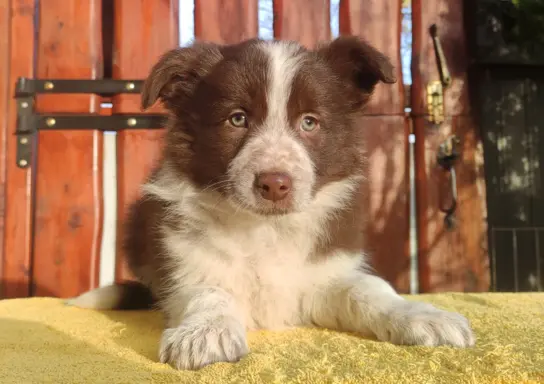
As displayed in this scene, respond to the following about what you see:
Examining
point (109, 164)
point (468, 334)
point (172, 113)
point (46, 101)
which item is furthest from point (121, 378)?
point (46, 101)

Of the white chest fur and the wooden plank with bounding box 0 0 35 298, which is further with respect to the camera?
the wooden plank with bounding box 0 0 35 298

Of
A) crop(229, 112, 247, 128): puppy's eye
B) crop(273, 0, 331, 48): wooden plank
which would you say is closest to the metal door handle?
crop(273, 0, 331, 48): wooden plank

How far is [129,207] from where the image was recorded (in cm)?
330

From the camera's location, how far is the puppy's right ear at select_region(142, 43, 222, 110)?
2.31 metres

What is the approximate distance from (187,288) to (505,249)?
248 centimetres

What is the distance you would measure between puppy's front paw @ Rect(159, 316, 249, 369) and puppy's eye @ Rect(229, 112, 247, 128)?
0.91 m

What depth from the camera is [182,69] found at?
8.00ft

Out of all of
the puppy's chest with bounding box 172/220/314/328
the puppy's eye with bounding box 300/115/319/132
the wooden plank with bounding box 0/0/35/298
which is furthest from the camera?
the wooden plank with bounding box 0/0/35/298

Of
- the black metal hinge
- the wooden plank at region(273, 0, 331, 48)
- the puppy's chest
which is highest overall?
the wooden plank at region(273, 0, 331, 48)

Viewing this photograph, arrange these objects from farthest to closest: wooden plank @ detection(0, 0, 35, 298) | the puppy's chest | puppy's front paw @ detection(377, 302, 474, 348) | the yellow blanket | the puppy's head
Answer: wooden plank @ detection(0, 0, 35, 298), the puppy's chest, the puppy's head, puppy's front paw @ detection(377, 302, 474, 348), the yellow blanket

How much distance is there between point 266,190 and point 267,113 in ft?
1.33

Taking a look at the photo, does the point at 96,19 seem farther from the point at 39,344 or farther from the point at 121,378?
the point at 121,378

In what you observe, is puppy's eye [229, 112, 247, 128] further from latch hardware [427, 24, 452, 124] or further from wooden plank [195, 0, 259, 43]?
latch hardware [427, 24, 452, 124]

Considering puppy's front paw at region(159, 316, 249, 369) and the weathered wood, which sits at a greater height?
the weathered wood
